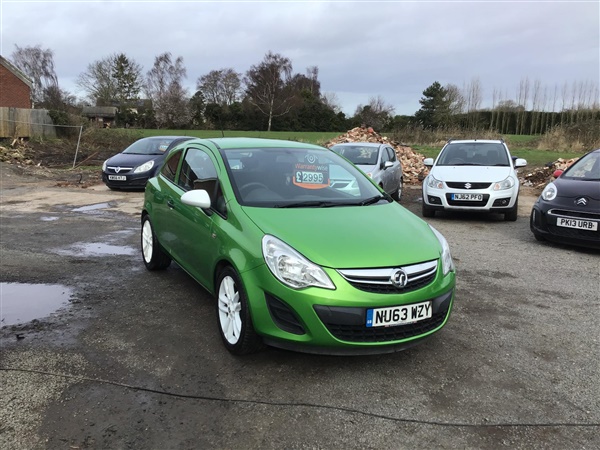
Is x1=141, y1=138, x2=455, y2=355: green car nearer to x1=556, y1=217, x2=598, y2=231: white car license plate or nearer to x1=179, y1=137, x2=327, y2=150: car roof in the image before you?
x1=179, y1=137, x2=327, y2=150: car roof

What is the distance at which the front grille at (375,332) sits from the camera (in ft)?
10.3

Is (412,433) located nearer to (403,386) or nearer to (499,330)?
(403,386)

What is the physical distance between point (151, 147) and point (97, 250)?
8.26 metres

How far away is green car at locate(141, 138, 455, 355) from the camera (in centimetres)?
315

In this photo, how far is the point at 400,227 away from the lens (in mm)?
3791

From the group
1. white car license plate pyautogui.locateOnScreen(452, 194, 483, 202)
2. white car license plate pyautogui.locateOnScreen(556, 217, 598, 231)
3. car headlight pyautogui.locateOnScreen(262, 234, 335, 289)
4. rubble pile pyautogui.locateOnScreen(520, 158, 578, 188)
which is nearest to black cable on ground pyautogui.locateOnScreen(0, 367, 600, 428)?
car headlight pyautogui.locateOnScreen(262, 234, 335, 289)

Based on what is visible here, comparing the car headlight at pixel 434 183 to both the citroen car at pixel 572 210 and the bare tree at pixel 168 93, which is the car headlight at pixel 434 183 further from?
the bare tree at pixel 168 93

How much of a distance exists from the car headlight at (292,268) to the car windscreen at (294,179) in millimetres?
677

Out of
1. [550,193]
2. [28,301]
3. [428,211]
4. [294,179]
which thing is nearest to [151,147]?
[428,211]

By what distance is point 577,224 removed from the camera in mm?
6949

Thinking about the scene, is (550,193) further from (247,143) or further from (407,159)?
(407,159)

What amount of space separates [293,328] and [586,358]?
2.30 meters

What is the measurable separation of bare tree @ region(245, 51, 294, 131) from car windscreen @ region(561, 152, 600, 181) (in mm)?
65080

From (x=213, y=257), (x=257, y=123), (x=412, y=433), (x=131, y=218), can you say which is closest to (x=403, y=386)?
(x=412, y=433)
